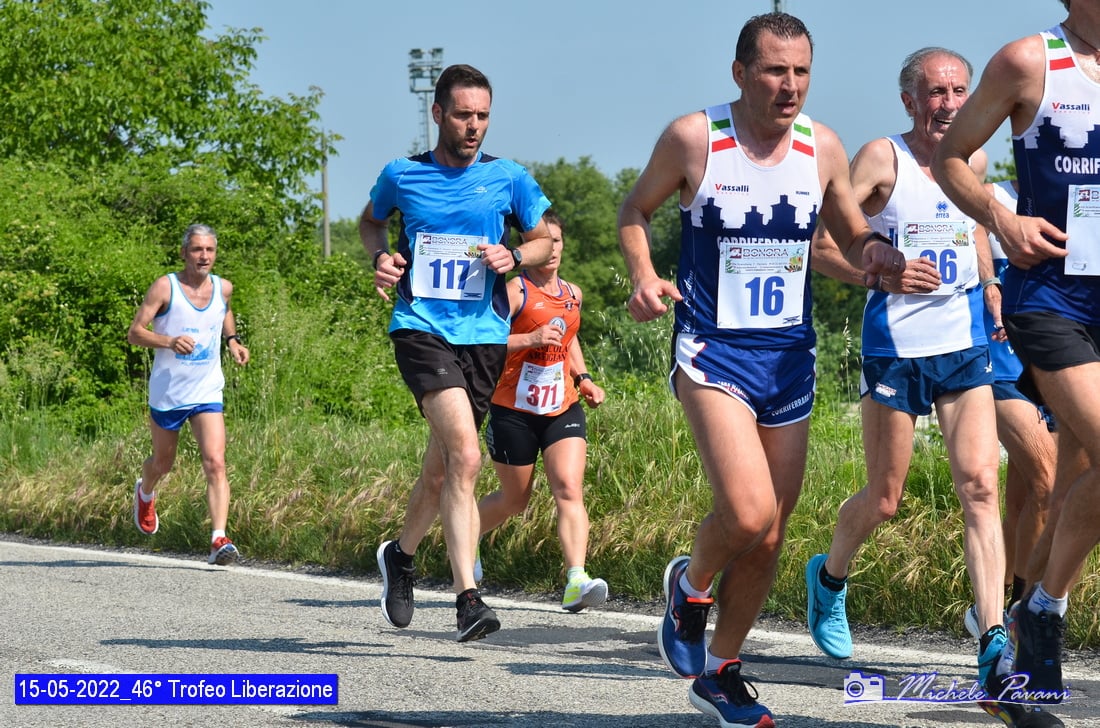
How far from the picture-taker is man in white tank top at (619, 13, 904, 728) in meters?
4.95

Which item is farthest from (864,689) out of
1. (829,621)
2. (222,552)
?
(222,552)

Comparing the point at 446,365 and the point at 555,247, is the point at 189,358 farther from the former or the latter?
the point at 446,365

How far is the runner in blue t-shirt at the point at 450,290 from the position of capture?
6.84 m

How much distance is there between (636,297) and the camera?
486 centimetres

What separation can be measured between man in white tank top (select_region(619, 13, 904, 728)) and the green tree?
2335cm

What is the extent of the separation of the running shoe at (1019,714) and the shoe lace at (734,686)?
2.27 ft

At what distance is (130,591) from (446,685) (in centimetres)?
359

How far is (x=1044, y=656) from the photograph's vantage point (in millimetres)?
4629

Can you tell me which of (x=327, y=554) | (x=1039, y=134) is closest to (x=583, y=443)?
(x=327, y=554)

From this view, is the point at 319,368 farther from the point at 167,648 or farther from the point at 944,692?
the point at 944,692

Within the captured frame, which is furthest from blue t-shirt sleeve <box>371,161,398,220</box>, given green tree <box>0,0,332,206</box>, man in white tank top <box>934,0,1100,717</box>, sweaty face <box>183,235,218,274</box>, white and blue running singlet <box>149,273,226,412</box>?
green tree <box>0,0,332,206</box>

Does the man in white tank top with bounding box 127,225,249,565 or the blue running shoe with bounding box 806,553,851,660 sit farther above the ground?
the man in white tank top with bounding box 127,225,249,565

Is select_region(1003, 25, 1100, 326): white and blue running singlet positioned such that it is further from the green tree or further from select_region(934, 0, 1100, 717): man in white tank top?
the green tree
